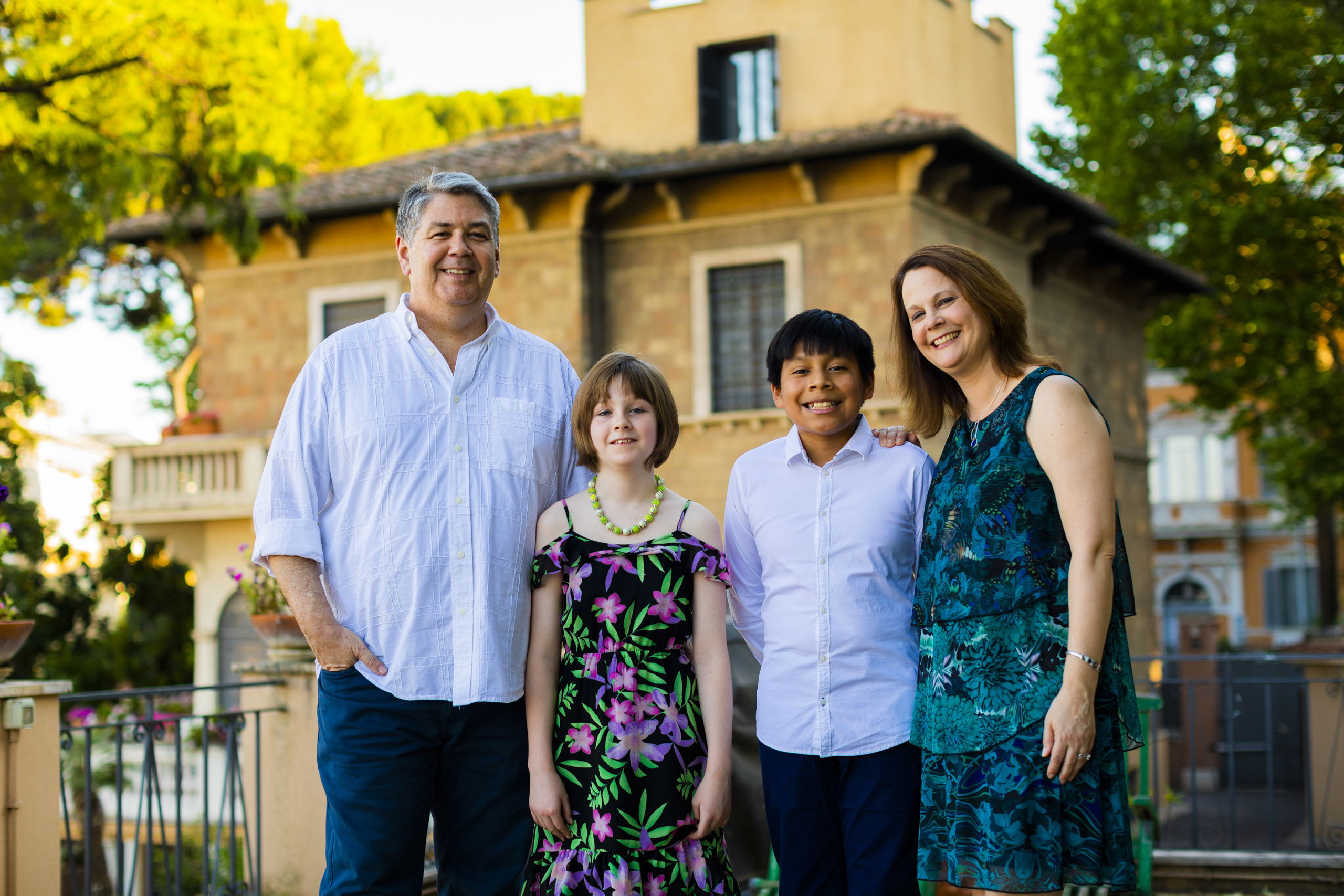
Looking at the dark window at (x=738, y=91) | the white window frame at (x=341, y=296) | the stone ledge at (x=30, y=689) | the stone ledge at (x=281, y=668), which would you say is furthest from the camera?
the white window frame at (x=341, y=296)

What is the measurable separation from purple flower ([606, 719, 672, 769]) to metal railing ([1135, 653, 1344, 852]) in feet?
11.4

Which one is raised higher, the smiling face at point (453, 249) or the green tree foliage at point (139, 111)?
the green tree foliage at point (139, 111)

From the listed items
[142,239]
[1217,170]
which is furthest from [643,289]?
[1217,170]

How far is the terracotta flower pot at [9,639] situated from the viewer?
4.75 meters

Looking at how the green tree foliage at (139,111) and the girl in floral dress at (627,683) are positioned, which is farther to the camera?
the green tree foliage at (139,111)

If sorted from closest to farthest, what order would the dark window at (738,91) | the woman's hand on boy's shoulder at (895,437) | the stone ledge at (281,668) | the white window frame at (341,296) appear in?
the woman's hand on boy's shoulder at (895,437) → the stone ledge at (281,668) → the dark window at (738,91) → the white window frame at (341,296)

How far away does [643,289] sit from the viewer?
48.5 feet

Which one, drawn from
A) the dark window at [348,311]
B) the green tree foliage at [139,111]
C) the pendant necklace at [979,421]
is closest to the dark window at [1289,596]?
the dark window at [348,311]

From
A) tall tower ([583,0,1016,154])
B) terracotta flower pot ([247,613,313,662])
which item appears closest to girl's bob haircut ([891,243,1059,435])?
terracotta flower pot ([247,613,313,662])

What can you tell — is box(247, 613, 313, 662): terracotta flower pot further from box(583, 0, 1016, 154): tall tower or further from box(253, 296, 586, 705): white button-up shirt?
box(583, 0, 1016, 154): tall tower

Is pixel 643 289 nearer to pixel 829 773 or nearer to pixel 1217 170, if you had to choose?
pixel 1217 170

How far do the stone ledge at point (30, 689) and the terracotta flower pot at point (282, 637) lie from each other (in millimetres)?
1028

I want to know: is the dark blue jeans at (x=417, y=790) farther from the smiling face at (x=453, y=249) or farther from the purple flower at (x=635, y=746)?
the smiling face at (x=453, y=249)

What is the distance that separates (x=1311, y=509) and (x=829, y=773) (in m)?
20.9
